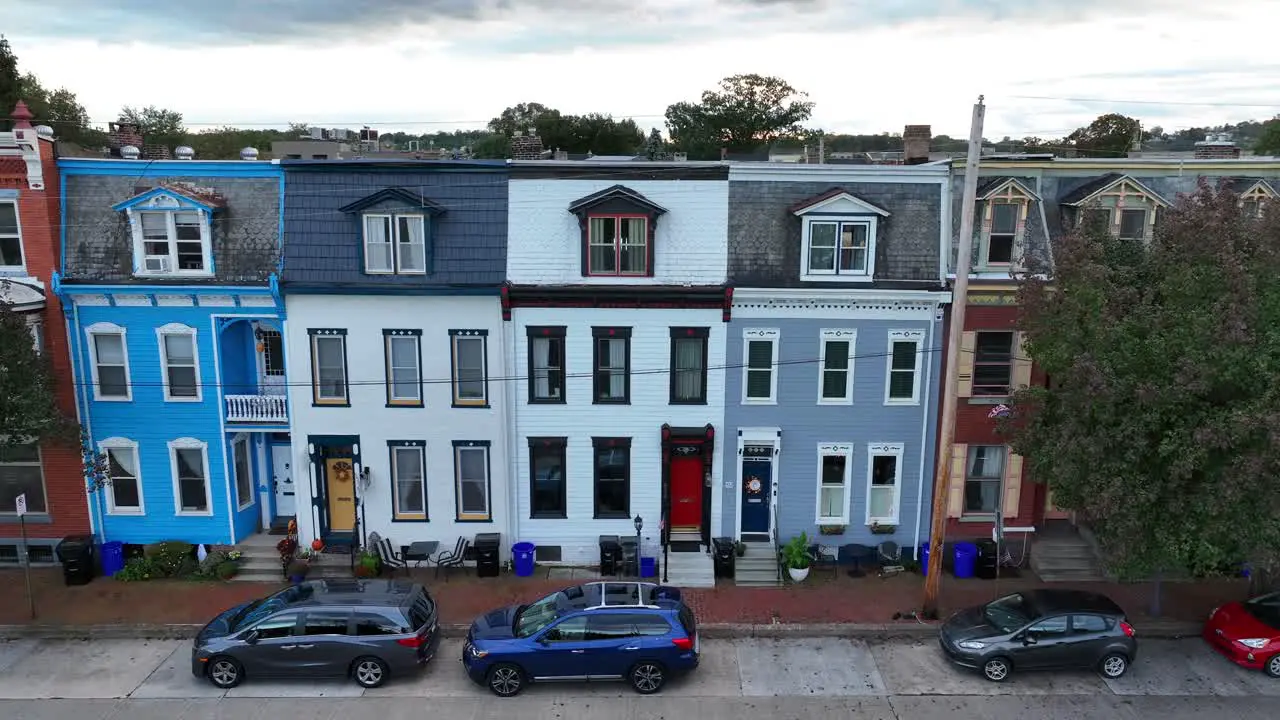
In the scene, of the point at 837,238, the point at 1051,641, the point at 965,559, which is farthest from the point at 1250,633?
the point at 837,238

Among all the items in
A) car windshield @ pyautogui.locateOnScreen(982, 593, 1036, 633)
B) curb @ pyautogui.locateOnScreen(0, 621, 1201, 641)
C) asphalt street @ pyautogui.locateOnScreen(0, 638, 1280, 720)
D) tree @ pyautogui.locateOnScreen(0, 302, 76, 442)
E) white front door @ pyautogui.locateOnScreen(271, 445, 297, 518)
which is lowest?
asphalt street @ pyautogui.locateOnScreen(0, 638, 1280, 720)

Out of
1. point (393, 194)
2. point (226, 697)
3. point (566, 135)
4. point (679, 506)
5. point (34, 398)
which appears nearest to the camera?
point (226, 697)

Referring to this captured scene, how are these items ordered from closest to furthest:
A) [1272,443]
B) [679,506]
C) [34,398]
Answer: [1272,443] < [34,398] < [679,506]

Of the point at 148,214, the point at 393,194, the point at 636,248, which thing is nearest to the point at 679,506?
the point at 636,248

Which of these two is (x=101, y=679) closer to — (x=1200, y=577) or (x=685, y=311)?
(x=685, y=311)

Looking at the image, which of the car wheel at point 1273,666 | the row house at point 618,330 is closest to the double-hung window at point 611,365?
the row house at point 618,330

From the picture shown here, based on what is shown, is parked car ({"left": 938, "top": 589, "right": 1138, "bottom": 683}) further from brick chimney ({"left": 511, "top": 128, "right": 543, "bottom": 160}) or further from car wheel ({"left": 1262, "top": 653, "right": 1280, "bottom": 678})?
brick chimney ({"left": 511, "top": 128, "right": 543, "bottom": 160})

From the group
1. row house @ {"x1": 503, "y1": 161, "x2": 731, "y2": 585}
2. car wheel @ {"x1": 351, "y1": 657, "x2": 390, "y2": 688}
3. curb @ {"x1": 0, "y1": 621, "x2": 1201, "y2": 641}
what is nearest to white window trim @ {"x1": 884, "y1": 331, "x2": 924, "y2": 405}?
row house @ {"x1": 503, "y1": 161, "x2": 731, "y2": 585}
